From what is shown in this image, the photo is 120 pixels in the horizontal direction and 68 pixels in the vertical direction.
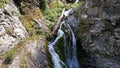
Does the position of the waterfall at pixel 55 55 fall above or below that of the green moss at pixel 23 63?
below

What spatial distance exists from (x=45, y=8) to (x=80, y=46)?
693 cm

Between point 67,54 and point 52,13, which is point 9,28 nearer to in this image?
point 67,54

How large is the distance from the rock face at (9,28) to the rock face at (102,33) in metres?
3.55

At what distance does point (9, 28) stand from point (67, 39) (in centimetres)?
336

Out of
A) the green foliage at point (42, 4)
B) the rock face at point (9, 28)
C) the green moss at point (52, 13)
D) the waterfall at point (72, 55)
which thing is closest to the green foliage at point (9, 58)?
the rock face at point (9, 28)

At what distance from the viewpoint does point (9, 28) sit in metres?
12.1

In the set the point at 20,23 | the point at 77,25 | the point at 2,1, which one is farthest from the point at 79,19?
the point at 2,1

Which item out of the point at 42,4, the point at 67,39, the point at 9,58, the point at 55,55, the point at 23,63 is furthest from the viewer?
the point at 42,4

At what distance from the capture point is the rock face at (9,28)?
443 inches

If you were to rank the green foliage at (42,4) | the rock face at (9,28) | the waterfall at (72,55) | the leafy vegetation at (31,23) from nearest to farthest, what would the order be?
the rock face at (9,28) < the waterfall at (72,55) < the leafy vegetation at (31,23) < the green foliage at (42,4)

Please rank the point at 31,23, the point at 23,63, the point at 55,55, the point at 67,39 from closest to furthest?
1. the point at 23,63
2. the point at 55,55
3. the point at 67,39
4. the point at 31,23

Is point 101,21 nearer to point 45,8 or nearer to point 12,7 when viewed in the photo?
point 12,7

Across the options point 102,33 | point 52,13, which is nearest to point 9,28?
point 102,33

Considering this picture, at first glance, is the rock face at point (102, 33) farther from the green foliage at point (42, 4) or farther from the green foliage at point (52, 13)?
the green foliage at point (42, 4)
